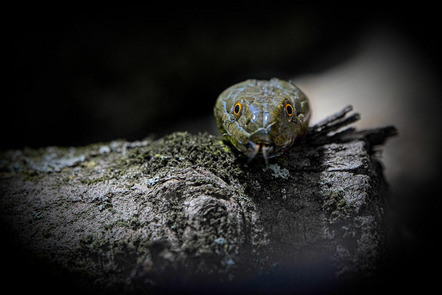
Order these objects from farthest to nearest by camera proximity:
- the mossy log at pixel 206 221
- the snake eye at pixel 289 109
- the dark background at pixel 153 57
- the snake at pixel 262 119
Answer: the dark background at pixel 153 57, the snake eye at pixel 289 109, the snake at pixel 262 119, the mossy log at pixel 206 221

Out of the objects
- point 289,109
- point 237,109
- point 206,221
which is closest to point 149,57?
point 237,109

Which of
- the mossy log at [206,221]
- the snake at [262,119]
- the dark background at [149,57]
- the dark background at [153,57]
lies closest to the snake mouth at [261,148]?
the snake at [262,119]

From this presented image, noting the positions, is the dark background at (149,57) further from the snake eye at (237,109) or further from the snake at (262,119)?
the snake eye at (237,109)

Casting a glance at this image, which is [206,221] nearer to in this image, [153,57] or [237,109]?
[237,109]

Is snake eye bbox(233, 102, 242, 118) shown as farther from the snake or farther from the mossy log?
the mossy log

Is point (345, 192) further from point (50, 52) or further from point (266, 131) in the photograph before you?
point (50, 52)

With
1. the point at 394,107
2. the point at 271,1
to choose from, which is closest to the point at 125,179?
the point at 394,107
